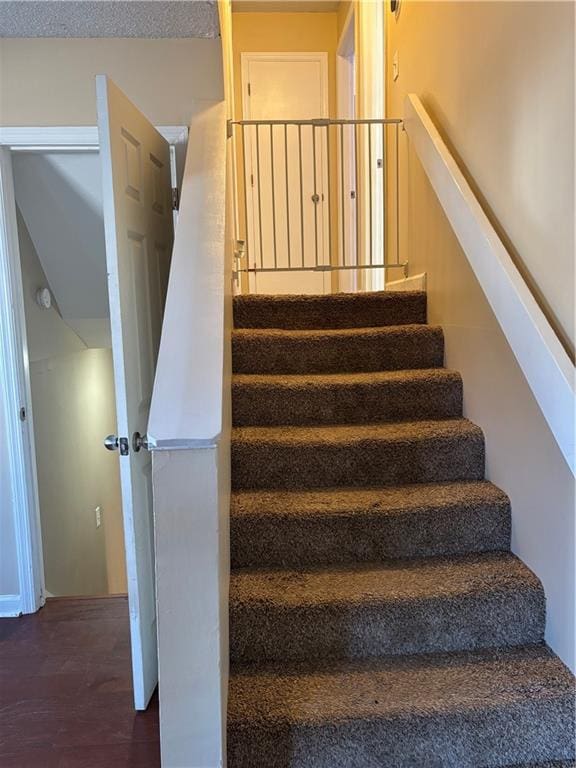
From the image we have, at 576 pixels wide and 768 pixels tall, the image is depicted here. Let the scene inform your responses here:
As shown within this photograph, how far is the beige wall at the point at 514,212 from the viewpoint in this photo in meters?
1.46

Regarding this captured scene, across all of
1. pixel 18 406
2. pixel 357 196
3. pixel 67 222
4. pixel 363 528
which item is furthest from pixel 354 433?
pixel 357 196

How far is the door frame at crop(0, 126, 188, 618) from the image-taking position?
212cm

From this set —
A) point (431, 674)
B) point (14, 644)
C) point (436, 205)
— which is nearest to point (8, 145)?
point (436, 205)

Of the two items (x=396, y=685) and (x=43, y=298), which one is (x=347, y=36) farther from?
(x=396, y=685)

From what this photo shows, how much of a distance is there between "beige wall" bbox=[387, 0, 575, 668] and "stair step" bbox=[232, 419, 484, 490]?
0.11 m

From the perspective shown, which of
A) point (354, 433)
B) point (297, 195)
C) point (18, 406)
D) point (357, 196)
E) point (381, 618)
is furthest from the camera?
point (297, 195)

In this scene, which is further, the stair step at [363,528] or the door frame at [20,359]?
the door frame at [20,359]

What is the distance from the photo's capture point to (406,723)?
136 centimetres

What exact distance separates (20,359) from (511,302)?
1974 millimetres

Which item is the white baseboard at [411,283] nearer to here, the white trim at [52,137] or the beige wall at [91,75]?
the beige wall at [91,75]

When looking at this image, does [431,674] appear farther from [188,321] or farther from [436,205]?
[436,205]

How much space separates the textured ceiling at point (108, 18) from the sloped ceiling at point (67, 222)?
0.43 m

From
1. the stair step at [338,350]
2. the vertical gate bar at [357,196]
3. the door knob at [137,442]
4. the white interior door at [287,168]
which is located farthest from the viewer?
the white interior door at [287,168]

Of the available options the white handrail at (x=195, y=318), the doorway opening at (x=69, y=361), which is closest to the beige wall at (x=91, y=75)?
the doorway opening at (x=69, y=361)
